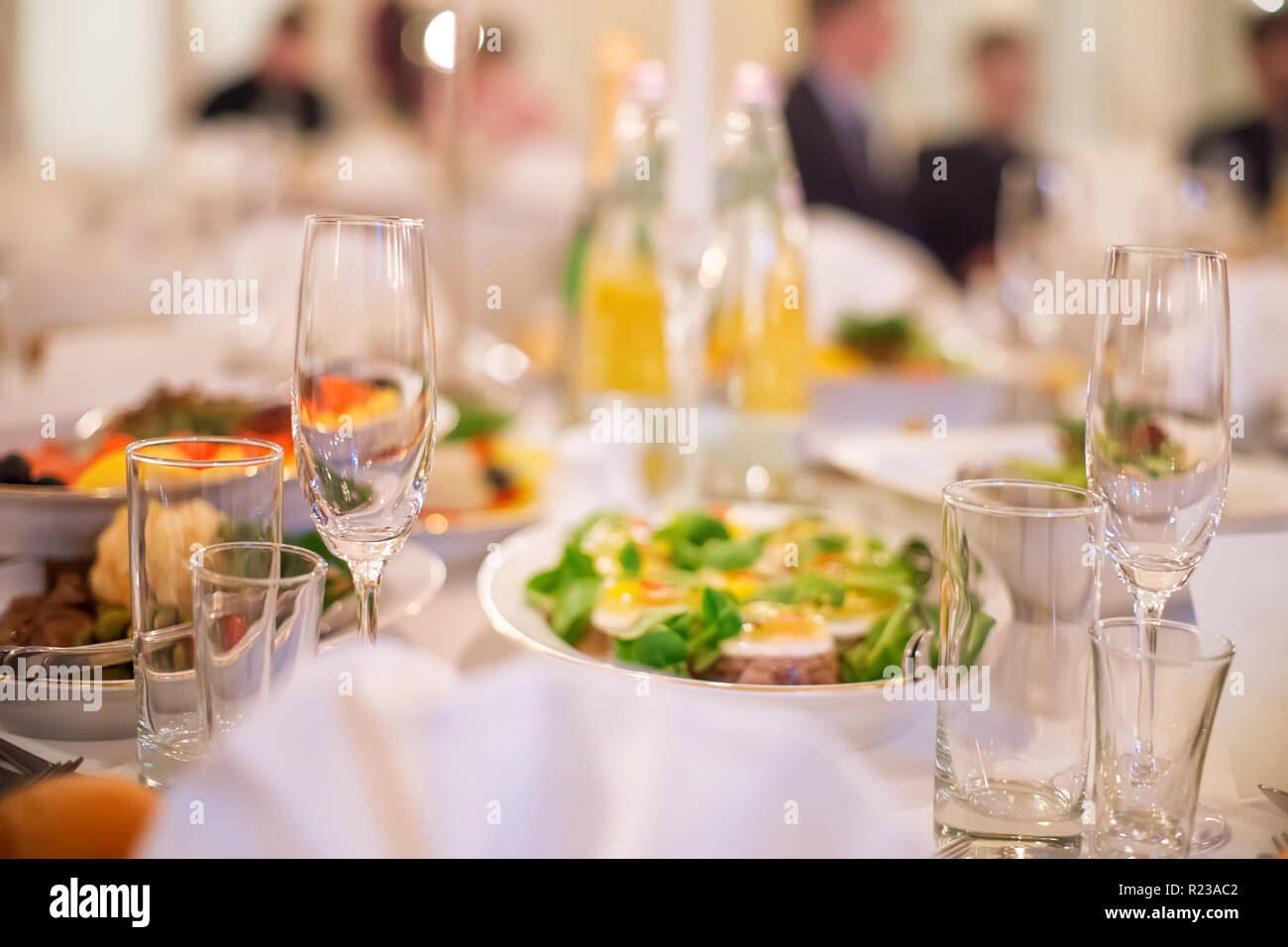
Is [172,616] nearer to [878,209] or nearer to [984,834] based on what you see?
[984,834]

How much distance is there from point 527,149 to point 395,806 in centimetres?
518

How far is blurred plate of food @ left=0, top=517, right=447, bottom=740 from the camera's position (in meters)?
0.69

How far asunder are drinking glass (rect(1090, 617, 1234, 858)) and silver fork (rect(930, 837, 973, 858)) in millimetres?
60

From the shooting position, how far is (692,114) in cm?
149

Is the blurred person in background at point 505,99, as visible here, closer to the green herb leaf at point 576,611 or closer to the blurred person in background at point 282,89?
the blurred person in background at point 282,89

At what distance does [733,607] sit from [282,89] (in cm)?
548

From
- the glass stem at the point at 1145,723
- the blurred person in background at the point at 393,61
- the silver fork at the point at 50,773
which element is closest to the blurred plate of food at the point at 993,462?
the glass stem at the point at 1145,723

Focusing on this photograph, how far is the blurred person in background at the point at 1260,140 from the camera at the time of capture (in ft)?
15.4

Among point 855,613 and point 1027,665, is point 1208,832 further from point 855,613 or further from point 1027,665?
point 855,613

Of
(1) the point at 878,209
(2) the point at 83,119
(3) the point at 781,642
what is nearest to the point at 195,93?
(2) the point at 83,119

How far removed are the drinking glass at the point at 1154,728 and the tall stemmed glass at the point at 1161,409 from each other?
0.06m

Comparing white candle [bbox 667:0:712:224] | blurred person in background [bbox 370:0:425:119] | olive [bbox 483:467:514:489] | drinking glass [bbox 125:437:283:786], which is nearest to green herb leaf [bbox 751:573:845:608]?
drinking glass [bbox 125:437:283:786]

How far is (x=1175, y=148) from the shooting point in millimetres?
7117

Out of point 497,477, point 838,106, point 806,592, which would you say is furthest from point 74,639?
point 838,106
